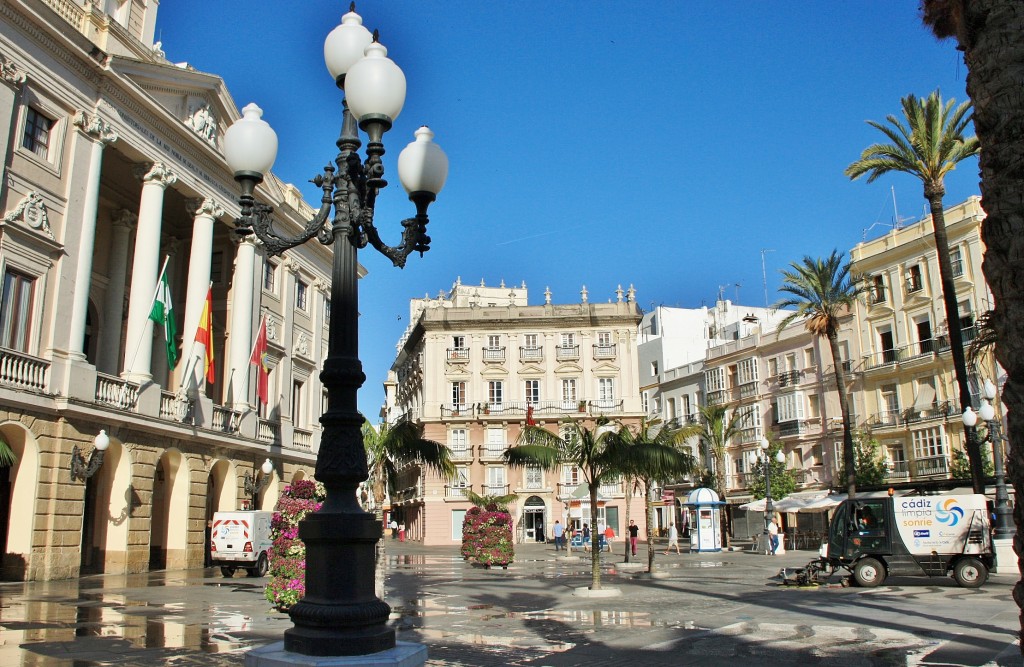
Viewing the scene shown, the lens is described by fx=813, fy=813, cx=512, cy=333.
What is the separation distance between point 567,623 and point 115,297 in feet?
63.9

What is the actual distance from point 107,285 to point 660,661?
2300 cm

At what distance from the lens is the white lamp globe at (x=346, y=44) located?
305 inches

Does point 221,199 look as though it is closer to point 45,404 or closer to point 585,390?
point 45,404

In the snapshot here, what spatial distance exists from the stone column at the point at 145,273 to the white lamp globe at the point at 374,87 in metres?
18.5

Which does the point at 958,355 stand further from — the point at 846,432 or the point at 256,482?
the point at 256,482

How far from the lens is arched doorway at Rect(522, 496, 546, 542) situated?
59844 mm

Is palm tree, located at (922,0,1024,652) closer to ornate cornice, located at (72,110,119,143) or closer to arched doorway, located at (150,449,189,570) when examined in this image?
ornate cornice, located at (72,110,119,143)

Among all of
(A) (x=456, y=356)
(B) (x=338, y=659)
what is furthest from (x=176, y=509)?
(A) (x=456, y=356)

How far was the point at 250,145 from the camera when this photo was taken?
7.86m

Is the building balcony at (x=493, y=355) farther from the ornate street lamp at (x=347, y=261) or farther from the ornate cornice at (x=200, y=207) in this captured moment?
the ornate street lamp at (x=347, y=261)

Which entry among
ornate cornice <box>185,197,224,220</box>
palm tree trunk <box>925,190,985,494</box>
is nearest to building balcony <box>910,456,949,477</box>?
palm tree trunk <box>925,190,985,494</box>

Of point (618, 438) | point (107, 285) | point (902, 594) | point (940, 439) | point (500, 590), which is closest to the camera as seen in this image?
point (902, 594)

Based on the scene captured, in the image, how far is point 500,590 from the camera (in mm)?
20391

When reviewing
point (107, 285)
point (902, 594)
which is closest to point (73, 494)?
point (107, 285)
